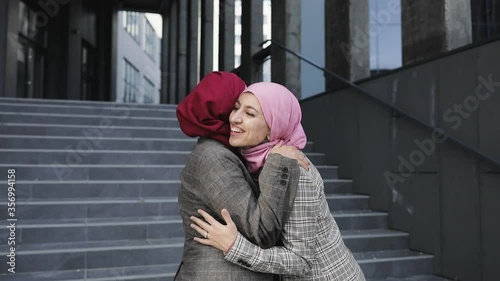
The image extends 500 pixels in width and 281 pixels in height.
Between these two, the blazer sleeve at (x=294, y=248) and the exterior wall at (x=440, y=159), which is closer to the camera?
the blazer sleeve at (x=294, y=248)

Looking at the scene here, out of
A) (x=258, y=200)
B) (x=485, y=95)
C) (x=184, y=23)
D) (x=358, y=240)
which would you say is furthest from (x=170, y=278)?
(x=184, y=23)

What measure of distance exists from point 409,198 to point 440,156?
53 centimetres

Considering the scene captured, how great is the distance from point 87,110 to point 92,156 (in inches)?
68.6

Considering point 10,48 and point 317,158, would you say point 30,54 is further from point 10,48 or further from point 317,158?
point 317,158

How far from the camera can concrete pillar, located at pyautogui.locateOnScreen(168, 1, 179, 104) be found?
1641 centimetres

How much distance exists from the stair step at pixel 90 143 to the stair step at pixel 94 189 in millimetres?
690

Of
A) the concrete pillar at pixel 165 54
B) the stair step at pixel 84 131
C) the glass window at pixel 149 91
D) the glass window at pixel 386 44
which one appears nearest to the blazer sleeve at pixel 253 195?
the stair step at pixel 84 131

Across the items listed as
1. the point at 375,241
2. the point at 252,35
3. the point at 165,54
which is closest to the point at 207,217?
the point at 375,241

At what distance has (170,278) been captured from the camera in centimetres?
299

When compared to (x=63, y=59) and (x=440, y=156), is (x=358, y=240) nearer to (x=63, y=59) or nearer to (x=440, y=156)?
(x=440, y=156)

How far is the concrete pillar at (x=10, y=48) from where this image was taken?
354 inches

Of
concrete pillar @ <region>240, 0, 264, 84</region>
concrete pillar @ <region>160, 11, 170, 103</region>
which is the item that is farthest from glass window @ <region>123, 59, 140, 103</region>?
concrete pillar @ <region>240, 0, 264, 84</region>

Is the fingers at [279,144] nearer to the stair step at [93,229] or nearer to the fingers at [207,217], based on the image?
the fingers at [207,217]

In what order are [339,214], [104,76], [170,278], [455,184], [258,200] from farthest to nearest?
[104,76] → [339,214] → [455,184] → [170,278] → [258,200]
